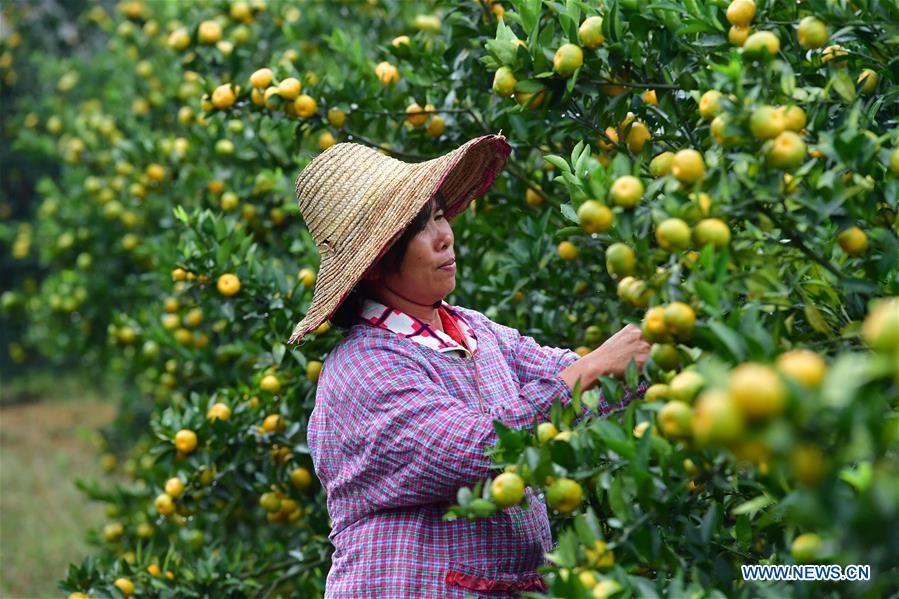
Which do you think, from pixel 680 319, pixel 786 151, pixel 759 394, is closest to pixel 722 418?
pixel 759 394

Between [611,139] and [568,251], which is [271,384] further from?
[611,139]

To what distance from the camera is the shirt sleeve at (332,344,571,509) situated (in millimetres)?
1778

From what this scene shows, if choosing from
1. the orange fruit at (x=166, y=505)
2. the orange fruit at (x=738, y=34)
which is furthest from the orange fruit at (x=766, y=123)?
the orange fruit at (x=166, y=505)

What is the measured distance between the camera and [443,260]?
6.75 feet

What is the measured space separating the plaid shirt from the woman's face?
55 millimetres

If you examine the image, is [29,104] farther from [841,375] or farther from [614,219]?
[841,375]

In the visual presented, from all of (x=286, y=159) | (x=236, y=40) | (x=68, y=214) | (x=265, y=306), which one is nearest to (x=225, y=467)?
(x=265, y=306)

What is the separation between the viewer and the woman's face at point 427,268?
2.04 m

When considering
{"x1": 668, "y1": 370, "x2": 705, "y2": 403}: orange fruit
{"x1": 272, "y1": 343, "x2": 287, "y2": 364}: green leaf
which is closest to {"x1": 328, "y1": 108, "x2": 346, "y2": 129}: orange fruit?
{"x1": 272, "y1": 343, "x2": 287, "y2": 364}: green leaf

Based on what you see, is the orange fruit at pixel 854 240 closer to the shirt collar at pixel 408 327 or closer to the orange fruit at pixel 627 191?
the orange fruit at pixel 627 191

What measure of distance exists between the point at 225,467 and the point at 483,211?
1.04m

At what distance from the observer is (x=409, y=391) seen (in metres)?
1.88

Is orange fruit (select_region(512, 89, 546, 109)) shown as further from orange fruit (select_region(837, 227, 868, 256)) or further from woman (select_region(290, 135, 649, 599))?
orange fruit (select_region(837, 227, 868, 256))

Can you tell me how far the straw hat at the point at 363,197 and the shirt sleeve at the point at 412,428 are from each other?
0.18 m
